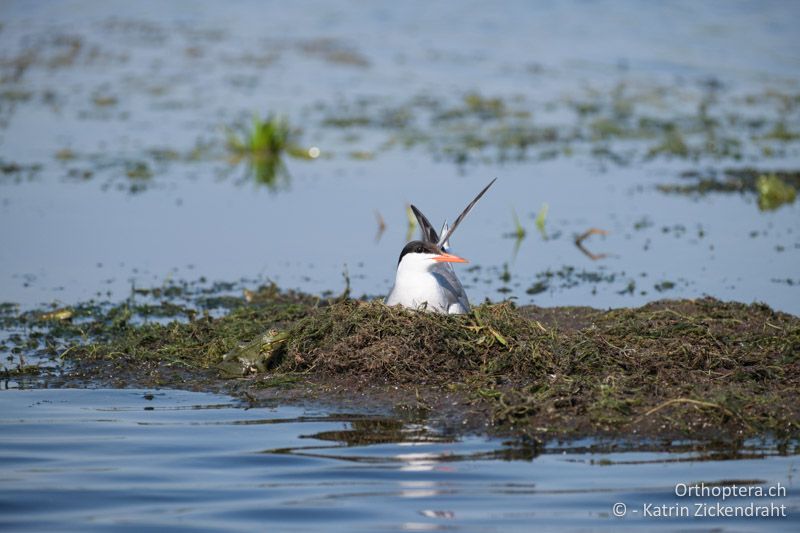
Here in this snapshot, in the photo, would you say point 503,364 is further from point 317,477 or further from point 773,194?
point 773,194

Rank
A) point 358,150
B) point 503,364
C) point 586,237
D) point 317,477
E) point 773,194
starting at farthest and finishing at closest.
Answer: point 358,150 < point 773,194 < point 586,237 < point 503,364 < point 317,477

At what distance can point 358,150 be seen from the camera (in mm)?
A: 16359

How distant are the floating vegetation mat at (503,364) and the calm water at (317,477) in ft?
1.14

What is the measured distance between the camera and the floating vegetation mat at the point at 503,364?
6.87 metres

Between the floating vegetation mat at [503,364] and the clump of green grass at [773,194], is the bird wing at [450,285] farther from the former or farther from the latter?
the clump of green grass at [773,194]

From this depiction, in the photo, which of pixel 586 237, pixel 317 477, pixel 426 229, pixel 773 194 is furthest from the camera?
pixel 773 194

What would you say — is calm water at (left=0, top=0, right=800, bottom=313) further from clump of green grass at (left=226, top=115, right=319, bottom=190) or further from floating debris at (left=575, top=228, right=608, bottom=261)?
clump of green grass at (left=226, top=115, right=319, bottom=190)

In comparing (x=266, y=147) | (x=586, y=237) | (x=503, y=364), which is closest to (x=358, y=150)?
(x=266, y=147)

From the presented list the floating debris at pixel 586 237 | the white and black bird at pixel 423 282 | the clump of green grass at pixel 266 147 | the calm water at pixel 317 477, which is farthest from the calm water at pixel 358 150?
the calm water at pixel 317 477

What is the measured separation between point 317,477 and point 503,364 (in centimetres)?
177

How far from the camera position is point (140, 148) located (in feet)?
54.1

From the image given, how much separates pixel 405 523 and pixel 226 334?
3.30 meters

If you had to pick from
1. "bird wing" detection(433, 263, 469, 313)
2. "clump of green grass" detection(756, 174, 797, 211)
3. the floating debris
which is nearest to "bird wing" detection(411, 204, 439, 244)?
"bird wing" detection(433, 263, 469, 313)

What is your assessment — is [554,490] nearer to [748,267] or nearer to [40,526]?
[40,526]
